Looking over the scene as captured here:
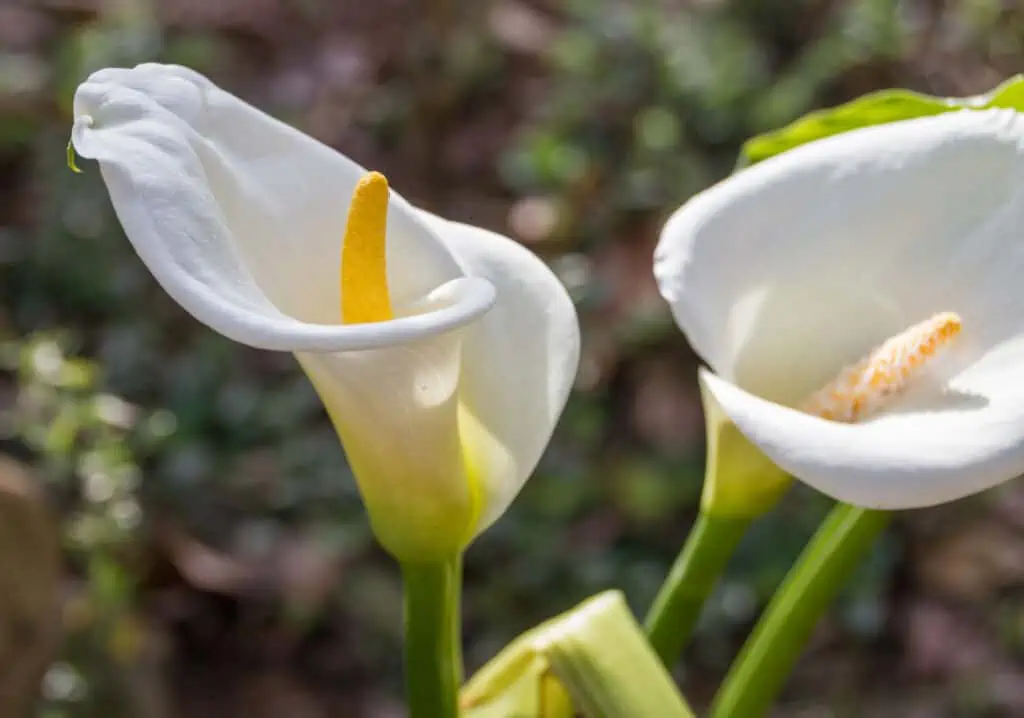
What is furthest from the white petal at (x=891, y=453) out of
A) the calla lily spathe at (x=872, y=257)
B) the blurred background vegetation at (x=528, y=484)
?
the blurred background vegetation at (x=528, y=484)

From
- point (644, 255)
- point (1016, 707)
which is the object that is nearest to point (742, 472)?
point (1016, 707)

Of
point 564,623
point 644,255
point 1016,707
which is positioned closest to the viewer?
point 564,623

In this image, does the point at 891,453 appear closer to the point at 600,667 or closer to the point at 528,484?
the point at 600,667

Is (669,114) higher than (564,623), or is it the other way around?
(564,623)

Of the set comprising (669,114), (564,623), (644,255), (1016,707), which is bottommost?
(1016,707)

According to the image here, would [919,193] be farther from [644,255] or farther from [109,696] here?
[644,255]

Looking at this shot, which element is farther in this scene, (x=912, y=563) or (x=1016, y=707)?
(x=912, y=563)

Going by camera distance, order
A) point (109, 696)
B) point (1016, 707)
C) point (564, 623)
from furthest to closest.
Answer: point (1016, 707)
point (109, 696)
point (564, 623)

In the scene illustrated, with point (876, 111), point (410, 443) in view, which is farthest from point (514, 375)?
point (876, 111)
